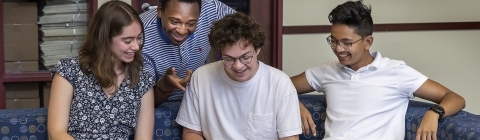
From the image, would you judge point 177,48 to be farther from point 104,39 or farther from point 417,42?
point 417,42

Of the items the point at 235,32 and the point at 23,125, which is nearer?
the point at 235,32

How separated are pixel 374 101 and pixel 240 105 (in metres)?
0.48

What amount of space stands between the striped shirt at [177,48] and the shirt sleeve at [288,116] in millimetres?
425

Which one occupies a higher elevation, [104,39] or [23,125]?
[104,39]

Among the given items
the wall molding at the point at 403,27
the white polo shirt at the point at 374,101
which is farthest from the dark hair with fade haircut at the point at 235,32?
the wall molding at the point at 403,27

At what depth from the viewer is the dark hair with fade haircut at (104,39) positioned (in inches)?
84.2

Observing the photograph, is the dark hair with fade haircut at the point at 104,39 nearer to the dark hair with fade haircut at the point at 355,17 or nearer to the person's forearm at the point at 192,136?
the person's forearm at the point at 192,136

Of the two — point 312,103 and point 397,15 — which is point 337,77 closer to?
point 312,103

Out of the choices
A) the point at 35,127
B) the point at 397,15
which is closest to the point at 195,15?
the point at 35,127

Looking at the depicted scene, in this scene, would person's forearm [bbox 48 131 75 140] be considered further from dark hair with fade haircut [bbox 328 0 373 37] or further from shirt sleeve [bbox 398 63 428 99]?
shirt sleeve [bbox 398 63 428 99]

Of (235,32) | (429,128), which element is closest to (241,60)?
(235,32)

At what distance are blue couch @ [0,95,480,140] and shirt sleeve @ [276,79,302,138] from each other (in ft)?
0.78

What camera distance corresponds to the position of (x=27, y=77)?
3.12 m

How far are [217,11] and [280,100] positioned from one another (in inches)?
20.2
